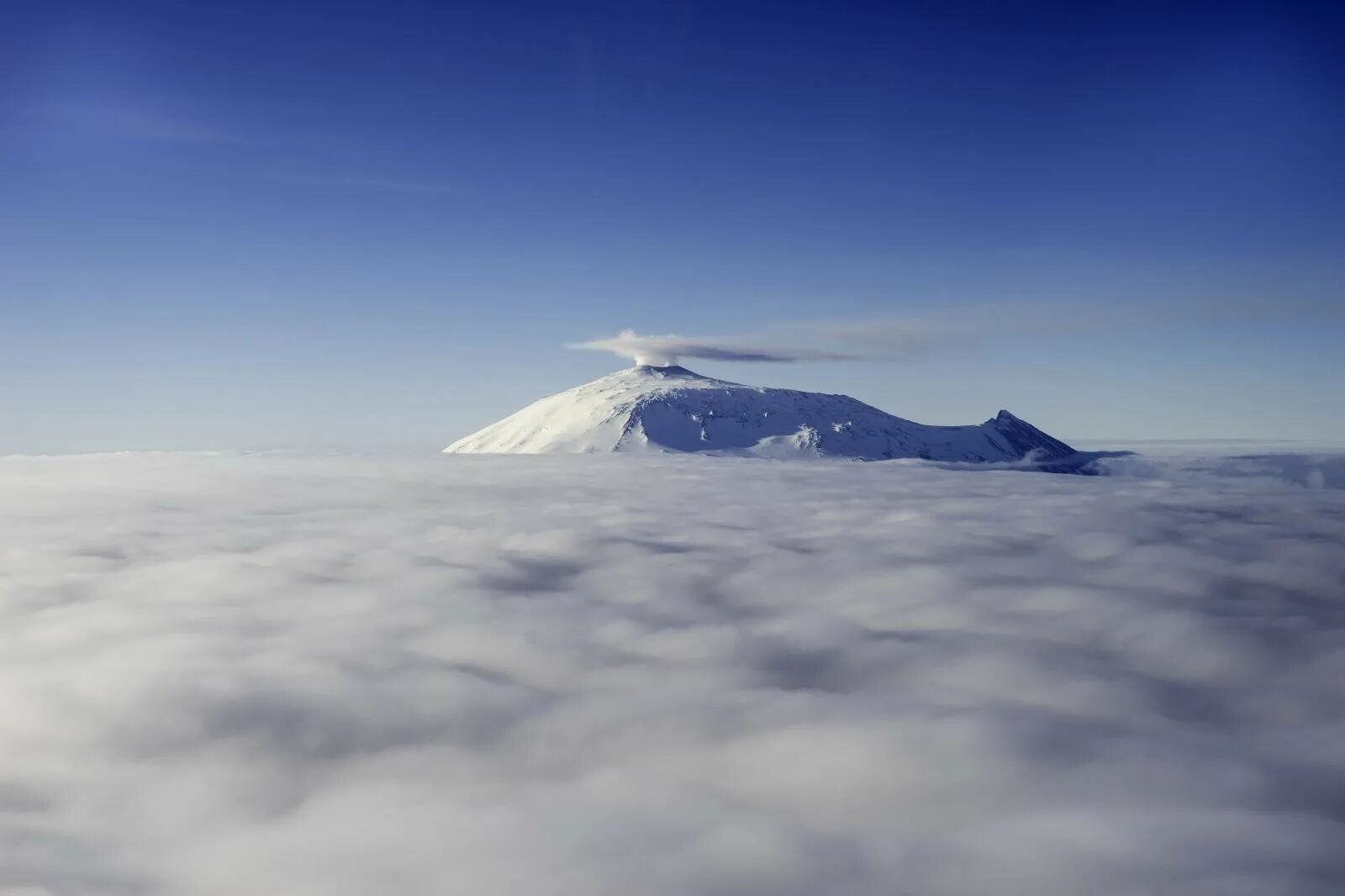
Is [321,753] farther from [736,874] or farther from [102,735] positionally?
[736,874]

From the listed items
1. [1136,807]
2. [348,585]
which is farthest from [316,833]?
[348,585]

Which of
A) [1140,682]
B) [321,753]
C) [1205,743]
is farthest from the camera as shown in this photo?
[1140,682]

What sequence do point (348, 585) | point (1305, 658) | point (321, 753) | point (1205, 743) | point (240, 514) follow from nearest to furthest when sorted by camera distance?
point (1205, 743) → point (321, 753) → point (1305, 658) → point (348, 585) → point (240, 514)

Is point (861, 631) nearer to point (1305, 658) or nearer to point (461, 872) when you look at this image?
point (1305, 658)

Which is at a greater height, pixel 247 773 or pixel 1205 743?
pixel 1205 743

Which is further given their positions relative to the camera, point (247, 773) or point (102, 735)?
point (102, 735)

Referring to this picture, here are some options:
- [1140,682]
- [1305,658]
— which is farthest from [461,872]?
[1305,658]
